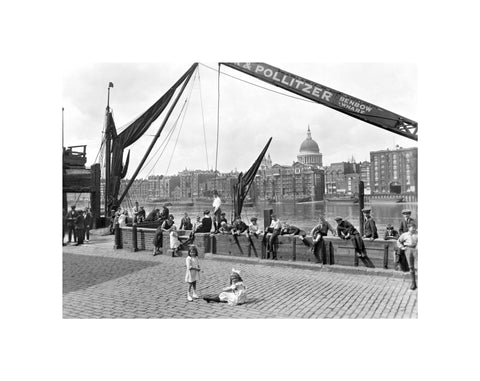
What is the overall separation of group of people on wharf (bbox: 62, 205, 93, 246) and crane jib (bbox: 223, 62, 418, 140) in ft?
16.6

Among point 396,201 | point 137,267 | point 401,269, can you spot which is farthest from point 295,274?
point 137,267

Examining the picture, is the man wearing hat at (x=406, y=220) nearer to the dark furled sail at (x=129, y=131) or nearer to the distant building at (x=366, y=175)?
the distant building at (x=366, y=175)

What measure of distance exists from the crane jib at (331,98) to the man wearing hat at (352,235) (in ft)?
8.18

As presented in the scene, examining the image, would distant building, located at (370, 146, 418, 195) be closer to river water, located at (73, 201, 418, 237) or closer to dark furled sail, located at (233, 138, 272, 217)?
river water, located at (73, 201, 418, 237)

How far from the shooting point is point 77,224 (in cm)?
926

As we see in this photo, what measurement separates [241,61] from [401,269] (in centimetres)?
582

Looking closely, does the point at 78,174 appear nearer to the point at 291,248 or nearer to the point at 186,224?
the point at 186,224

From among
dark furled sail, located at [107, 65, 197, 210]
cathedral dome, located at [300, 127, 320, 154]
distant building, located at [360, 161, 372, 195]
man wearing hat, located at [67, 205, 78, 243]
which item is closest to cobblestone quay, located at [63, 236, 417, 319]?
man wearing hat, located at [67, 205, 78, 243]

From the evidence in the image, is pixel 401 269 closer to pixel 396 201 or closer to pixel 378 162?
pixel 396 201

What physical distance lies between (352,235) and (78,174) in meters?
6.81

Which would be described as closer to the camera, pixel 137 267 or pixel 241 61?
pixel 241 61

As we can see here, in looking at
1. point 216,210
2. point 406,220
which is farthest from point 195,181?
point 406,220

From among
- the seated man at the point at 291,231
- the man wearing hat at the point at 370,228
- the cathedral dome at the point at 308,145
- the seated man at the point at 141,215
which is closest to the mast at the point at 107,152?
the seated man at the point at 141,215

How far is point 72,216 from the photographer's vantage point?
838 cm
